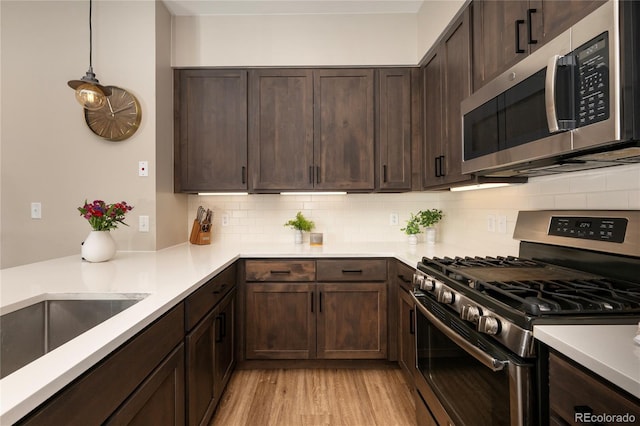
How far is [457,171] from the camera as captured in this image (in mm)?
2117

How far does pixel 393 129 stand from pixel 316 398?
2.10 m

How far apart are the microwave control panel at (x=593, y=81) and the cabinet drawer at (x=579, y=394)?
2.27 ft

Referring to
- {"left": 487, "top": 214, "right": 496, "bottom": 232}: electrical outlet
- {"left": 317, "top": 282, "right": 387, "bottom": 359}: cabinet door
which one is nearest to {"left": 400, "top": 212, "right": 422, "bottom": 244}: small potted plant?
{"left": 317, "top": 282, "right": 387, "bottom": 359}: cabinet door

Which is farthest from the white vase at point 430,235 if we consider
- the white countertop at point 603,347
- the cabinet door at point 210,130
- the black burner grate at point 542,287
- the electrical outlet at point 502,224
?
the white countertop at point 603,347

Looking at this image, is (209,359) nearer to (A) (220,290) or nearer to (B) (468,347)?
(A) (220,290)

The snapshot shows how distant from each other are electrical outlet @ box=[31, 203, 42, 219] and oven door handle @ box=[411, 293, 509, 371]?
274 centimetres

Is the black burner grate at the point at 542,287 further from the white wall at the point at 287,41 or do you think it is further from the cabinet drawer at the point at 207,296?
the white wall at the point at 287,41

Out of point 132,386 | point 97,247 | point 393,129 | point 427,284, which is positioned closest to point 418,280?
point 427,284

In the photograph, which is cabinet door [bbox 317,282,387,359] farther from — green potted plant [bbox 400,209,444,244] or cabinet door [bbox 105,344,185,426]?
cabinet door [bbox 105,344,185,426]

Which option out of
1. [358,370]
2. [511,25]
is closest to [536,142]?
[511,25]

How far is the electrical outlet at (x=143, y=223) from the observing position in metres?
2.53

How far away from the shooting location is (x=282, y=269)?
2533mm

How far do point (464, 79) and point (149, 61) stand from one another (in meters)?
2.21

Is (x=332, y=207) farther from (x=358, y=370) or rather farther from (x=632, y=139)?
(x=632, y=139)
